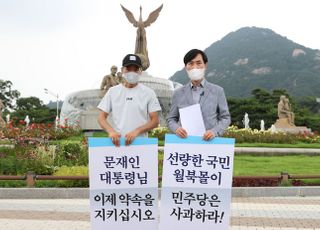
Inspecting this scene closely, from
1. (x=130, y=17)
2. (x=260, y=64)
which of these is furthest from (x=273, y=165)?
(x=260, y=64)

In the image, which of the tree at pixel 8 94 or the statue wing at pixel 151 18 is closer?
the statue wing at pixel 151 18

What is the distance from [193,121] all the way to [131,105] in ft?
2.05

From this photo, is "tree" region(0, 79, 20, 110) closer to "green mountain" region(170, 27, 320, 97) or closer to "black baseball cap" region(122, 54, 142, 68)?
"green mountain" region(170, 27, 320, 97)

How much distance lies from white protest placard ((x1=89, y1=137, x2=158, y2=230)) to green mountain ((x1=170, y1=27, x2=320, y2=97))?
277ft

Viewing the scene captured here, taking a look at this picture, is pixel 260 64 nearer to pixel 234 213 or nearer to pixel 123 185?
pixel 234 213

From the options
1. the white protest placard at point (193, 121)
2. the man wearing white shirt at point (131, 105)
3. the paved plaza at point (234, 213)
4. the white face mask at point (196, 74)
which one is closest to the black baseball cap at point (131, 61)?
the man wearing white shirt at point (131, 105)

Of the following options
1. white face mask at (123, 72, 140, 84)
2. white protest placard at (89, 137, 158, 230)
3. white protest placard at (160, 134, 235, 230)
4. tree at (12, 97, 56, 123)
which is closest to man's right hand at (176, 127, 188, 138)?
white protest placard at (160, 134, 235, 230)

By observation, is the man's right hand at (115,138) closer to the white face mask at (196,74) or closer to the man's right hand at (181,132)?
the man's right hand at (181,132)

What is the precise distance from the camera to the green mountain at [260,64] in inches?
3861

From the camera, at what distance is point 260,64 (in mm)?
121562

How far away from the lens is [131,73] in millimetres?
4684

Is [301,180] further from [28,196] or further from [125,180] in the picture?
[125,180]

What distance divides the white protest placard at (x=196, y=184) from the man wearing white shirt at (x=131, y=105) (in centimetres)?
36

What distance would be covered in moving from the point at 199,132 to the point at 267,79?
10423 cm
